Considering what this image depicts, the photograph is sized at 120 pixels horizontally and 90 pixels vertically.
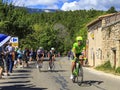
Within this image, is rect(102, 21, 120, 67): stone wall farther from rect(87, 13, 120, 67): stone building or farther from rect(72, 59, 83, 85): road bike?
rect(72, 59, 83, 85): road bike

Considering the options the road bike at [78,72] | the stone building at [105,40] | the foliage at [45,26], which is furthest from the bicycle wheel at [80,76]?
the foliage at [45,26]

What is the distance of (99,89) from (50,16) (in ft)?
487

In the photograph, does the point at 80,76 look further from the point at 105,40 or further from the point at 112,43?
the point at 105,40

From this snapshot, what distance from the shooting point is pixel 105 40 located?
121 ft

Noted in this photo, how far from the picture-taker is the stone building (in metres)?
31.4

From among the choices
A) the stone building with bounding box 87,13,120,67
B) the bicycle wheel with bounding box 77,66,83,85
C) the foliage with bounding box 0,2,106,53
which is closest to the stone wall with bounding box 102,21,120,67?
the stone building with bounding box 87,13,120,67

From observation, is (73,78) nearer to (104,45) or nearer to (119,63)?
(119,63)

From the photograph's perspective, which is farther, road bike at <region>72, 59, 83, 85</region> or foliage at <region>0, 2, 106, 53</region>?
foliage at <region>0, 2, 106, 53</region>

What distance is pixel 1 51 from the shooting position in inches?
659

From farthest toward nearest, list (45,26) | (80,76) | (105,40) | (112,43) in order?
1. (45,26)
2. (105,40)
3. (112,43)
4. (80,76)

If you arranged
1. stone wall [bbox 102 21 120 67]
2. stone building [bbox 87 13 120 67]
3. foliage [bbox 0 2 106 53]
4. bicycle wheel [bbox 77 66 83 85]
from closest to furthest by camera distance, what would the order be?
bicycle wheel [bbox 77 66 83 85], stone wall [bbox 102 21 120 67], stone building [bbox 87 13 120 67], foliage [bbox 0 2 106 53]

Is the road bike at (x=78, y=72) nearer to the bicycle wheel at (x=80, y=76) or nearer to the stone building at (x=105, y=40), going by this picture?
the bicycle wheel at (x=80, y=76)

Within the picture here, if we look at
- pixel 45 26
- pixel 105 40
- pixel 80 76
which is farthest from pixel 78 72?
pixel 45 26

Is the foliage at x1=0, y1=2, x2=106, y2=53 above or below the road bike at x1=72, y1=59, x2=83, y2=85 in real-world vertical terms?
above
